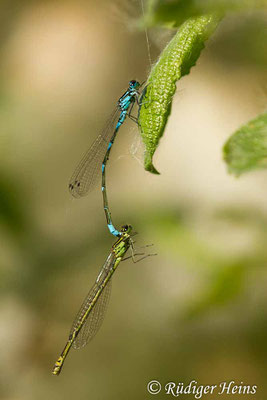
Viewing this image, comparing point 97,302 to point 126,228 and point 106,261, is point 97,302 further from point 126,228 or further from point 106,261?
point 126,228

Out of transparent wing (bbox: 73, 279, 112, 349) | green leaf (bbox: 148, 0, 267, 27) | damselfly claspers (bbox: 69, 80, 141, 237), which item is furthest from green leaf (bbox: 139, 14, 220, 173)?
transparent wing (bbox: 73, 279, 112, 349)

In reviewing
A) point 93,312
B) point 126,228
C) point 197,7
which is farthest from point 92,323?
point 197,7

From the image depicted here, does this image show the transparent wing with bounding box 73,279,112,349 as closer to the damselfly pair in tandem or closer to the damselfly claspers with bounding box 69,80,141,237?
the damselfly pair in tandem

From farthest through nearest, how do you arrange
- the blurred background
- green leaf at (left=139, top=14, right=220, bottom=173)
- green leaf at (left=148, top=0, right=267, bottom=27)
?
the blurred background < green leaf at (left=139, top=14, right=220, bottom=173) < green leaf at (left=148, top=0, right=267, bottom=27)

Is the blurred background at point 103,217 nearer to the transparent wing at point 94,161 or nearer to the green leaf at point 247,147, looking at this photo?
the transparent wing at point 94,161

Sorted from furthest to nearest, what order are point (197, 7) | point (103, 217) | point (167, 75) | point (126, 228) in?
1. point (103, 217)
2. point (126, 228)
3. point (167, 75)
4. point (197, 7)

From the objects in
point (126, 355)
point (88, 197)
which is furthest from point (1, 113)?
point (126, 355)

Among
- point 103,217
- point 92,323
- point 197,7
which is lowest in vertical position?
point 197,7
